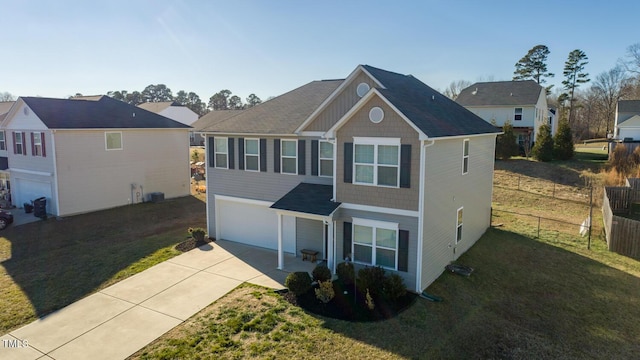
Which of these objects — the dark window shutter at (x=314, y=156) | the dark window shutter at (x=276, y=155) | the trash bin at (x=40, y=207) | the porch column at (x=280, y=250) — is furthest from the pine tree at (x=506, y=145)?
the trash bin at (x=40, y=207)

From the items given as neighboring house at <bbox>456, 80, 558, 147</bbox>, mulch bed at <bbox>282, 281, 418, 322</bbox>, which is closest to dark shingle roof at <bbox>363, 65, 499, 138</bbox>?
mulch bed at <bbox>282, 281, 418, 322</bbox>

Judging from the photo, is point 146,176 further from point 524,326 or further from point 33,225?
point 524,326

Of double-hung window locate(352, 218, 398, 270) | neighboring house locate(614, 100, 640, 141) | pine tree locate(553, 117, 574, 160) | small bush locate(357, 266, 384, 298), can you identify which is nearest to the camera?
small bush locate(357, 266, 384, 298)

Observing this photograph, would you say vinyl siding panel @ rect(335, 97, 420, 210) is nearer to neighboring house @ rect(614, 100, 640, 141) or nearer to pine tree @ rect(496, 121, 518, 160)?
pine tree @ rect(496, 121, 518, 160)

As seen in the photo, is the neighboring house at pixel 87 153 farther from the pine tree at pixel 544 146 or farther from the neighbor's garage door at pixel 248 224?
the pine tree at pixel 544 146

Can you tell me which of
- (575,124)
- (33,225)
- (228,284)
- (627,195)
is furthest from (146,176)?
(575,124)

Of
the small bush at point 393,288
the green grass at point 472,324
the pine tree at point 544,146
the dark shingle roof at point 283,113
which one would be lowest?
the green grass at point 472,324

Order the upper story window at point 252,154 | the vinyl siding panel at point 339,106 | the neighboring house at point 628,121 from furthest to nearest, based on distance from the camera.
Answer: the neighboring house at point 628,121, the upper story window at point 252,154, the vinyl siding panel at point 339,106
